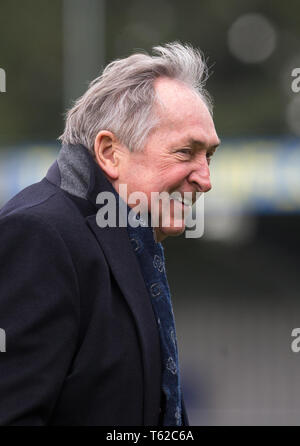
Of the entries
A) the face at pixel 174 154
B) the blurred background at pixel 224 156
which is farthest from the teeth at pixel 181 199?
the blurred background at pixel 224 156

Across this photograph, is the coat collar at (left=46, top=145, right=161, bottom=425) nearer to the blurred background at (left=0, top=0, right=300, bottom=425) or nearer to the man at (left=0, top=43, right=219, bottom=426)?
the man at (left=0, top=43, right=219, bottom=426)

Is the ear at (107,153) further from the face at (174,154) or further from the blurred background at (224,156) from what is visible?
the blurred background at (224,156)

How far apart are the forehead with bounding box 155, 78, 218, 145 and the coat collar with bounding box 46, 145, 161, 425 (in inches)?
10.6

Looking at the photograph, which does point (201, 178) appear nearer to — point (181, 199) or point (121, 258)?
point (181, 199)

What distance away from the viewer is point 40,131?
1619 centimetres

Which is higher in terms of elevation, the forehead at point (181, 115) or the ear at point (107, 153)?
the forehead at point (181, 115)

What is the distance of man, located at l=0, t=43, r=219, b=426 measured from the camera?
7.38 ft

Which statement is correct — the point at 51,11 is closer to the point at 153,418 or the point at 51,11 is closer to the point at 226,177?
the point at 226,177

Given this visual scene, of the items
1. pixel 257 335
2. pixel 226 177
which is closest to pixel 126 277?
pixel 257 335

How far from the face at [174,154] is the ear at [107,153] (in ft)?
0.08

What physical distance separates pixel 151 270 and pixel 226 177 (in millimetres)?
9821

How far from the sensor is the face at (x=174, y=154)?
2.69m

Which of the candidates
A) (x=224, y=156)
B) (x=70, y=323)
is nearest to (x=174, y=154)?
(x=70, y=323)

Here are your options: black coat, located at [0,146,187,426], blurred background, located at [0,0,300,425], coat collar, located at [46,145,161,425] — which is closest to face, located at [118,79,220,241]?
coat collar, located at [46,145,161,425]
